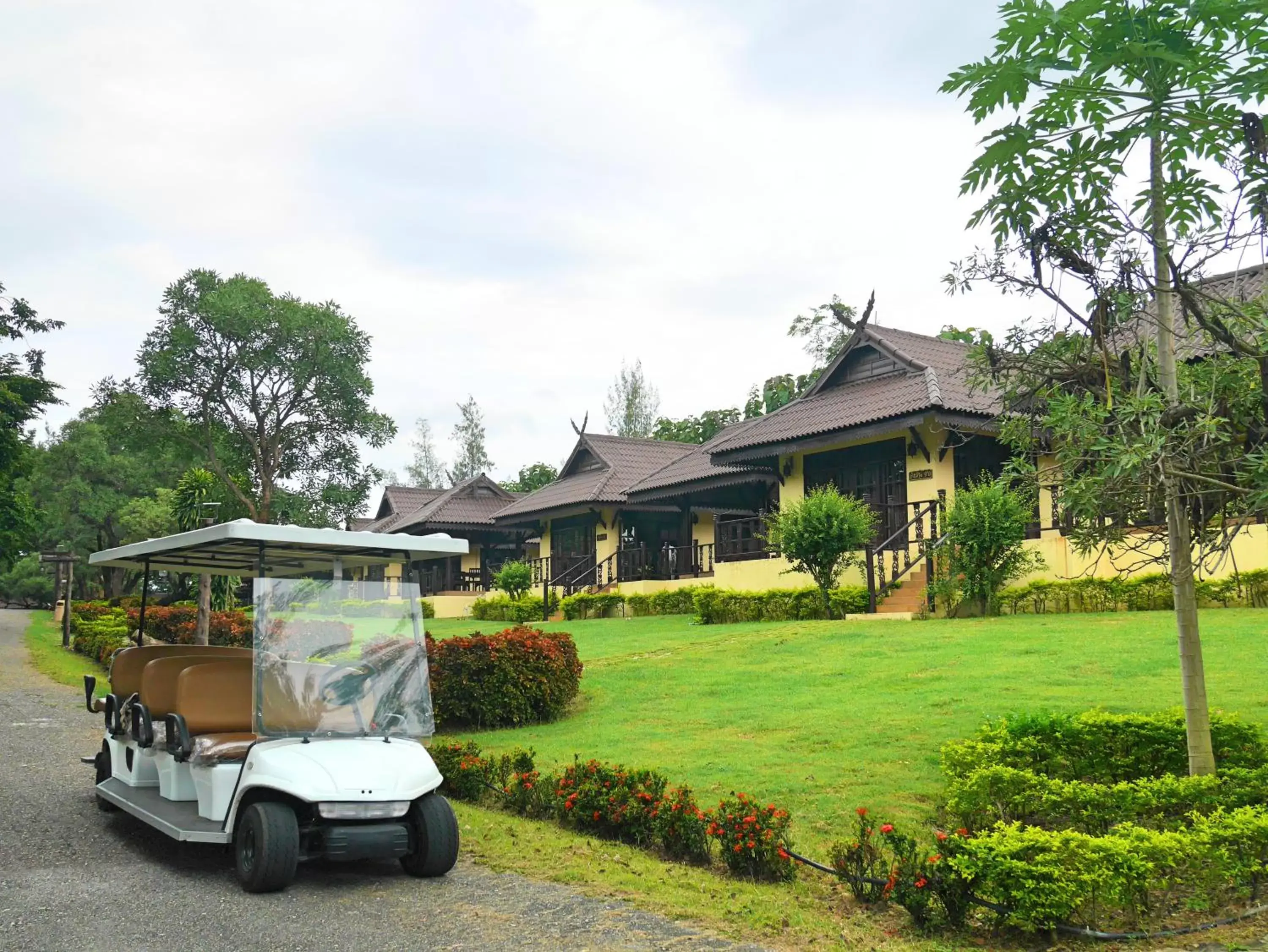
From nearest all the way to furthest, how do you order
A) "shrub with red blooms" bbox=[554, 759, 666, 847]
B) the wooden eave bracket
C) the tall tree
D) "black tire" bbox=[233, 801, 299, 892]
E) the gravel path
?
the gravel path → "black tire" bbox=[233, 801, 299, 892] → "shrub with red blooms" bbox=[554, 759, 666, 847] → the wooden eave bracket → the tall tree

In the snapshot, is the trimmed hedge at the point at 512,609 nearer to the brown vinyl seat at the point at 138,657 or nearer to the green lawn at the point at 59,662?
the green lawn at the point at 59,662

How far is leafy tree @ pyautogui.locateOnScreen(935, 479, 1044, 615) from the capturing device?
51.7 feet

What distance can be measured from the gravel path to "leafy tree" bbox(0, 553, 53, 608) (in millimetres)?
61198

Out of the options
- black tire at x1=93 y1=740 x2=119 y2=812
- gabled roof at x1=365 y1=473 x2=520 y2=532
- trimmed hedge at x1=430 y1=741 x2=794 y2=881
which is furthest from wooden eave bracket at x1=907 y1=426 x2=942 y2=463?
gabled roof at x1=365 y1=473 x2=520 y2=532

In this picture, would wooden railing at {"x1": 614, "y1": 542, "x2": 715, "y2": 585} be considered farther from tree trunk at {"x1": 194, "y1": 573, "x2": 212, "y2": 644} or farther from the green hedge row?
tree trunk at {"x1": 194, "y1": 573, "x2": 212, "y2": 644}

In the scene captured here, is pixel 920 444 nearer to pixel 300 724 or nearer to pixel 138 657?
pixel 138 657

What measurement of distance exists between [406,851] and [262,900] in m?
0.79

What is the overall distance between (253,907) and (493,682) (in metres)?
5.71

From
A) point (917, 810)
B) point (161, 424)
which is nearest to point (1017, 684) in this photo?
point (917, 810)

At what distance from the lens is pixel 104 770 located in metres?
8.36

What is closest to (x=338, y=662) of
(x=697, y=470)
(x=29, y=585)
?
(x=697, y=470)

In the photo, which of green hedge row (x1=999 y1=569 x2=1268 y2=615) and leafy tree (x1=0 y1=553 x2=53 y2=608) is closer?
green hedge row (x1=999 y1=569 x2=1268 y2=615)

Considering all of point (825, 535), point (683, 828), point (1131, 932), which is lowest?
point (1131, 932)

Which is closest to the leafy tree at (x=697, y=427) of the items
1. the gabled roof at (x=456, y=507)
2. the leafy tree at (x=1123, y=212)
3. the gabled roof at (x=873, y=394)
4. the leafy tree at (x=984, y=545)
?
the gabled roof at (x=456, y=507)
